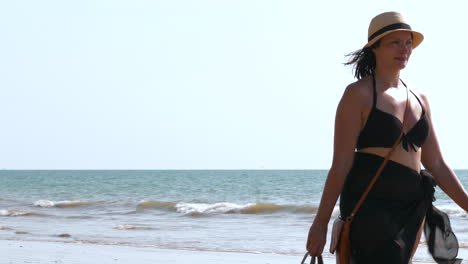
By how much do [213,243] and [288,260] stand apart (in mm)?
2481

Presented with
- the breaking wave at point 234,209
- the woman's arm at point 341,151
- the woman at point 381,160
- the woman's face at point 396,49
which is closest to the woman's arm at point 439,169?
the woman at point 381,160

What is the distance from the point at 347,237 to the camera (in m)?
2.95

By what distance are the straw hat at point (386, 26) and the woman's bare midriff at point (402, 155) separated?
1.34 feet

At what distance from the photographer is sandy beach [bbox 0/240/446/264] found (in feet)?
27.2

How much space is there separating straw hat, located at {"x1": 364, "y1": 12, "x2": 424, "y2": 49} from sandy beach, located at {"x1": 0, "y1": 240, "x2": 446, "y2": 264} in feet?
18.4

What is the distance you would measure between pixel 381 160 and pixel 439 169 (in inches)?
16.9

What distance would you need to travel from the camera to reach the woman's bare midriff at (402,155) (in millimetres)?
2947

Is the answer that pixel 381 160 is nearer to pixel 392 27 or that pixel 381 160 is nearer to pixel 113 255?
pixel 392 27

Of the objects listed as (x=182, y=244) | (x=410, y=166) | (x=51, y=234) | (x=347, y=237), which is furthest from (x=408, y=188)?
(x=51, y=234)

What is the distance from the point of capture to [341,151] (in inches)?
115

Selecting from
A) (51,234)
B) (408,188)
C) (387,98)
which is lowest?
(51,234)

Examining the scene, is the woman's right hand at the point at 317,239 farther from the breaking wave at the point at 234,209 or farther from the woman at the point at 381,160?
the breaking wave at the point at 234,209

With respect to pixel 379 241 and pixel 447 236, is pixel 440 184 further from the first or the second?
pixel 379 241

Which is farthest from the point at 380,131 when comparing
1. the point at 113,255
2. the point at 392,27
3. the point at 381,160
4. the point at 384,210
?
the point at 113,255
